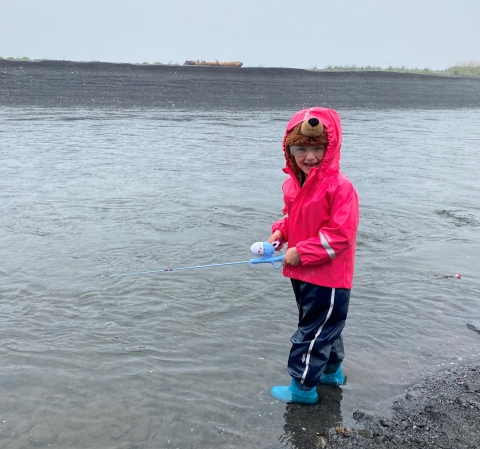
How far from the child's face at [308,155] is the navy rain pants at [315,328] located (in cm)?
68

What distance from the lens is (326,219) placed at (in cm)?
333

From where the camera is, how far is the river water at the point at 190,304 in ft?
11.3

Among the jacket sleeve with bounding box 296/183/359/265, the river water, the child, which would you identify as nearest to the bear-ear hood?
the child

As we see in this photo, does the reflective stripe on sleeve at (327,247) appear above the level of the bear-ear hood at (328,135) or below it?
below

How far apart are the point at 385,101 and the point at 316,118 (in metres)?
27.5

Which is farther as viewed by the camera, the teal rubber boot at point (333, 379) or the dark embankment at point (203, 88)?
the dark embankment at point (203, 88)

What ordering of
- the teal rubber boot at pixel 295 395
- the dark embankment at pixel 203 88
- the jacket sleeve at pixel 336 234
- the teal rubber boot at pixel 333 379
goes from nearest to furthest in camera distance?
the jacket sleeve at pixel 336 234, the teal rubber boot at pixel 295 395, the teal rubber boot at pixel 333 379, the dark embankment at pixel 203 88

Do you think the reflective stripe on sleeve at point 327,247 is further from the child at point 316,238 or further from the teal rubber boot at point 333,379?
the teal rubber boot at point 333,379

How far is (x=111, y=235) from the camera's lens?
675 cm

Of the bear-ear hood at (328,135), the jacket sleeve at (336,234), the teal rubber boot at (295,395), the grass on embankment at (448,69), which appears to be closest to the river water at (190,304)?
the teal rubber boot at (295,395)

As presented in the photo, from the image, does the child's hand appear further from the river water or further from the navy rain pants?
the river water

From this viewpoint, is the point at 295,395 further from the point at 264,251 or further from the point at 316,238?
the point at 316,238

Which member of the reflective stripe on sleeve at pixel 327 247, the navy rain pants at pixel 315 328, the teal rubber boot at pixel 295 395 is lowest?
the teal rubber boot at pixel 295 395

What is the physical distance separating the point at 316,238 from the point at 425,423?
119cm
